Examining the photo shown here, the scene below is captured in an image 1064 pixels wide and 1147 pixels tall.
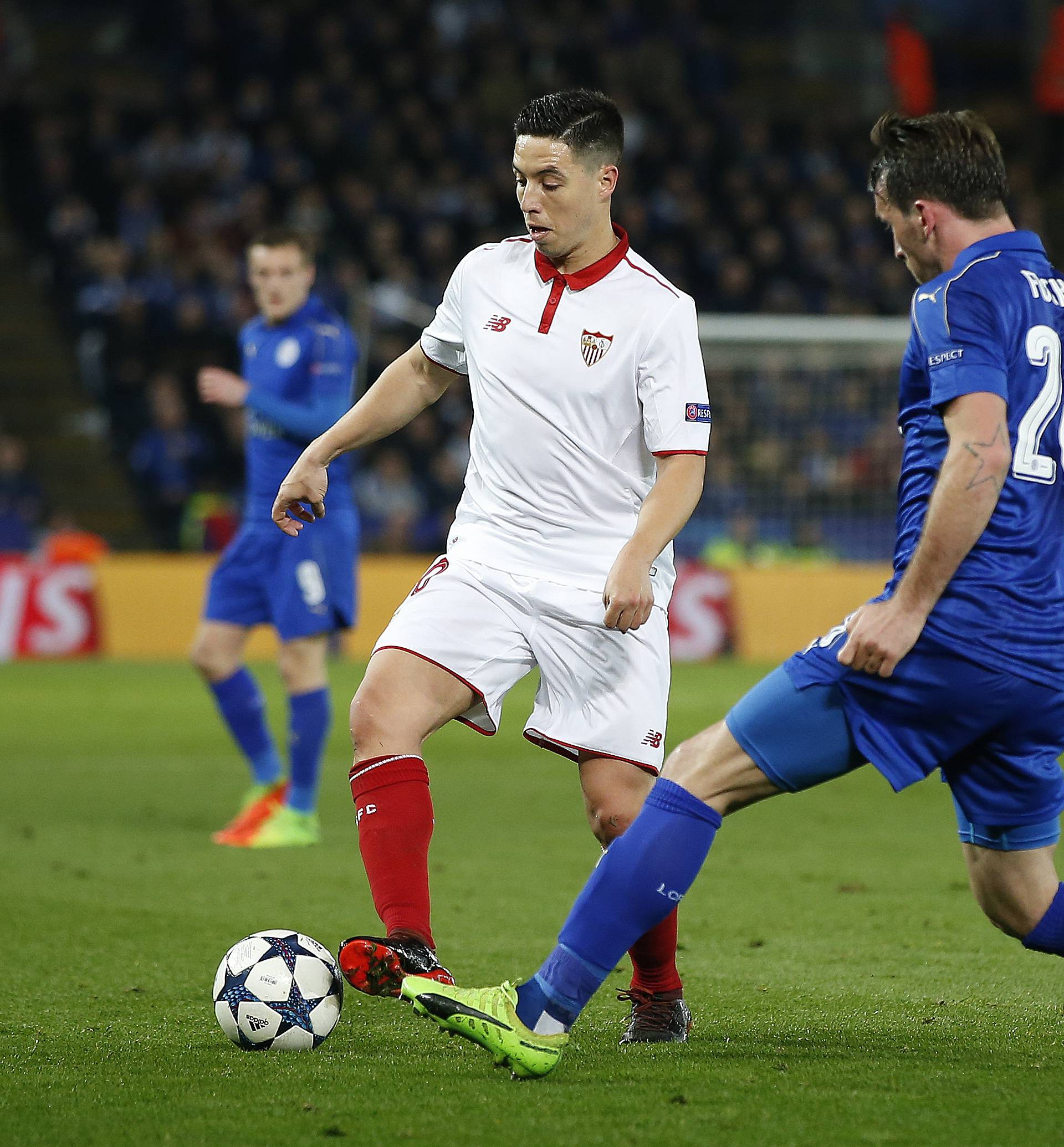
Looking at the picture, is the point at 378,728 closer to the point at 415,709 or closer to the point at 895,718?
the point at 415,709

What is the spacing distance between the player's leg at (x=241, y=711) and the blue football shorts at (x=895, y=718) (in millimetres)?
4329

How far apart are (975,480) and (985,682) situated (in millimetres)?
425

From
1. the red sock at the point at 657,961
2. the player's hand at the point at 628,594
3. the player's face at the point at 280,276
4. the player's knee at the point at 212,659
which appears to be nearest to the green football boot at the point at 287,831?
the player's knee at the point at 212,659

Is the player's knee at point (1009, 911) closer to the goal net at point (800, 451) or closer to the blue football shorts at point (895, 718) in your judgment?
the blue football shorts at point (895, 718)

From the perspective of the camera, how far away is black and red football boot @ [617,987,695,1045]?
410cm

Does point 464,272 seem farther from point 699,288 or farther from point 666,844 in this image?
point 699,288

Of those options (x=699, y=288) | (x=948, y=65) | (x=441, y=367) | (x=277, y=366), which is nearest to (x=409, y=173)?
(x=699, y=288)


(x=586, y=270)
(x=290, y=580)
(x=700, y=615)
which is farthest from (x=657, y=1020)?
(x=700, y=615)

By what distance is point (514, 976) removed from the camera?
481 centimetres

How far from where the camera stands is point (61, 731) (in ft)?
37.6

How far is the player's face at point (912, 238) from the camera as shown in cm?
366

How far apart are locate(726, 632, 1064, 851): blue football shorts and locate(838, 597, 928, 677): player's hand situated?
49 millimetres

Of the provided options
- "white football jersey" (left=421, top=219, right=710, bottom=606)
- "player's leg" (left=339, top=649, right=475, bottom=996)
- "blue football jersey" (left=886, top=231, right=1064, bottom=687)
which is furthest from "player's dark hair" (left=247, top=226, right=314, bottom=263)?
"blue football jersey" (left=886, top=231, right=1064, bottom=687)

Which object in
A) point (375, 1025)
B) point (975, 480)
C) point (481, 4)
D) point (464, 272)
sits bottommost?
point (375, 1025)
